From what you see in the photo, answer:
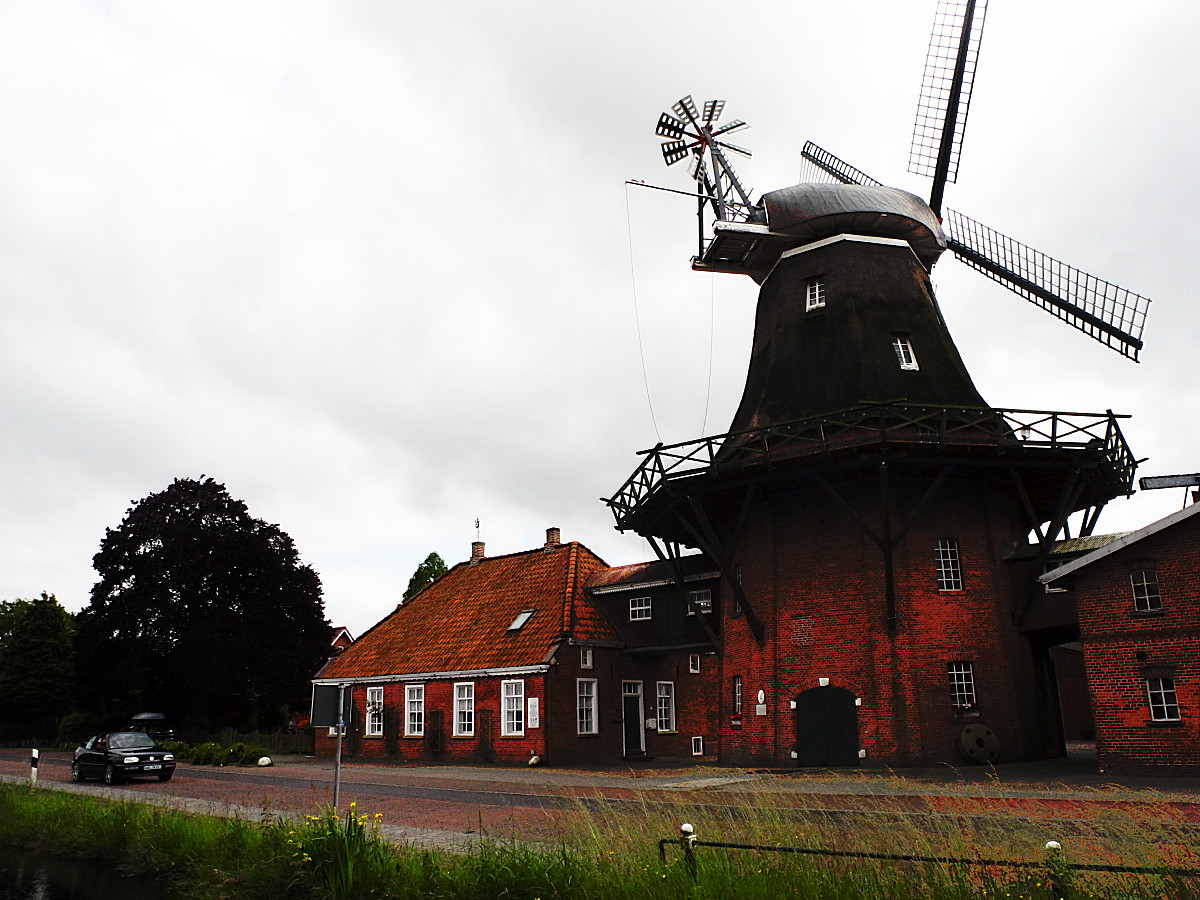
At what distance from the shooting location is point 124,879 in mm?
11805

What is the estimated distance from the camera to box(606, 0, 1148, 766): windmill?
2122 centimetres

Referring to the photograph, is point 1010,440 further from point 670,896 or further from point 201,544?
point 201,544

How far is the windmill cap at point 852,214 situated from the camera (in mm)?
26156

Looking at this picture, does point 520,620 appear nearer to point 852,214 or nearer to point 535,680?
point 535,680

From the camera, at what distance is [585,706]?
2842 cm

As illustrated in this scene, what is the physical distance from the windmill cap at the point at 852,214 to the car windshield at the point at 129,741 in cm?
2320

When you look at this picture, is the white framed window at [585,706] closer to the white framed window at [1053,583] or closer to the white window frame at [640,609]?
the white window frame at [640,609]

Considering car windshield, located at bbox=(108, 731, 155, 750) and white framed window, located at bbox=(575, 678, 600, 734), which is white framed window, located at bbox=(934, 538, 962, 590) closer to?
white framed window, located at bbox=(575, 678, 600, 734)

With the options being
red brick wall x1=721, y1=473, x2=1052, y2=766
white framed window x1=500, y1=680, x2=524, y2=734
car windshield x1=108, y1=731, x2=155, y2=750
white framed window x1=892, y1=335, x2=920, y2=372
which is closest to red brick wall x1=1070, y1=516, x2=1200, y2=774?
red brick wall x1=721, y1=473, x2=1052, y2=766

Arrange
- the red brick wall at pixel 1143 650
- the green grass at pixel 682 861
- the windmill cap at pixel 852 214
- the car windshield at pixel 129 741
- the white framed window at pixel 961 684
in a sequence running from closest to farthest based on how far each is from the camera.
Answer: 1. the green grass at pixel 682 861
2. the red brick wall at pixel 1143 650
3. the white framed window at pixel 961 684
4. the car windshield at pixel 129 741
5. the windmill cap at pixel 852 214

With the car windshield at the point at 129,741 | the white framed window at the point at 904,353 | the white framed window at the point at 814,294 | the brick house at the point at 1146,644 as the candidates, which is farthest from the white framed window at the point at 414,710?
the brick house at the point at 1146,644

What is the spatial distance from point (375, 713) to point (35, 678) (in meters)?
28.4

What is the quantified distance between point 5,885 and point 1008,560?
864 inches

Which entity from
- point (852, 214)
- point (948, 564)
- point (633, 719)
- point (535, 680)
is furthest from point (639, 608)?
point (852, 214)
